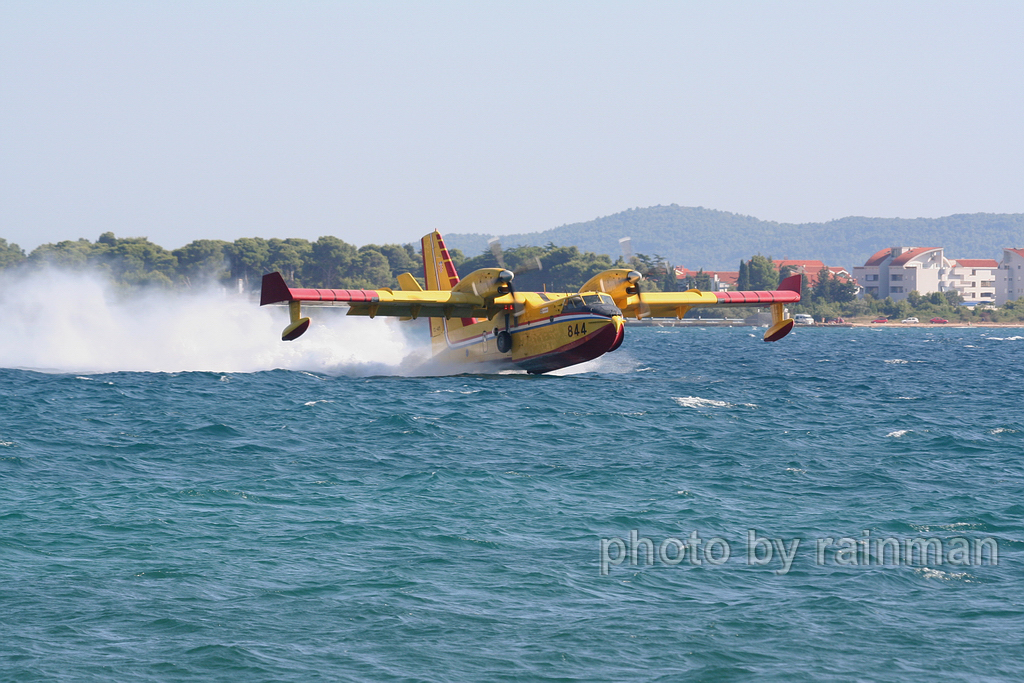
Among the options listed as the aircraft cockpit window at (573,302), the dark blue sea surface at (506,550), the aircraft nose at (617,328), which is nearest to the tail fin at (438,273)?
the aircraft cockpit window at (573,302)

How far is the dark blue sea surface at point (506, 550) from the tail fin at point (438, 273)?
72.6ft

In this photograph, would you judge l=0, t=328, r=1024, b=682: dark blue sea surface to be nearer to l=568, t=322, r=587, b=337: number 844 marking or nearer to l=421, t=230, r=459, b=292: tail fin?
l=568, t=322, r=587, b=337: number 844 marking

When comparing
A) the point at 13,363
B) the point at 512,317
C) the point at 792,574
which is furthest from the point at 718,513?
the point at 13,363

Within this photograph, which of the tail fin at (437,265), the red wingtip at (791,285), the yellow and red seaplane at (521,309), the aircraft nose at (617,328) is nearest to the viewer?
the aircraft nose at (617,328)

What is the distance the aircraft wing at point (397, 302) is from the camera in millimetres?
40031

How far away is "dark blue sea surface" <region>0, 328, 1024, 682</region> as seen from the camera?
382 inches

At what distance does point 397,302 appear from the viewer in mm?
41375

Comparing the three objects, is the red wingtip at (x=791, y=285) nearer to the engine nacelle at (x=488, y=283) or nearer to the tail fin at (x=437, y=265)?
the engine nacelle at (x=488, y=283)

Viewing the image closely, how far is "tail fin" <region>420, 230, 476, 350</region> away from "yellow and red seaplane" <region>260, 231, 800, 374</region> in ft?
0.73

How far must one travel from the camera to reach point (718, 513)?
15.6 m

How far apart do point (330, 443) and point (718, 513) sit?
36.3 ft

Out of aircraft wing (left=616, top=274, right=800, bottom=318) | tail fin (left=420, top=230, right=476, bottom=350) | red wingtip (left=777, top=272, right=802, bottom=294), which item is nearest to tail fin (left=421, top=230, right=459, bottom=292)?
tail fin (left=420, top=230, right=476, bottom=350)

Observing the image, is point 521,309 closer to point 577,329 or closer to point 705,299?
point 577,329

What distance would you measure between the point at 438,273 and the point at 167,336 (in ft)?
60.1
